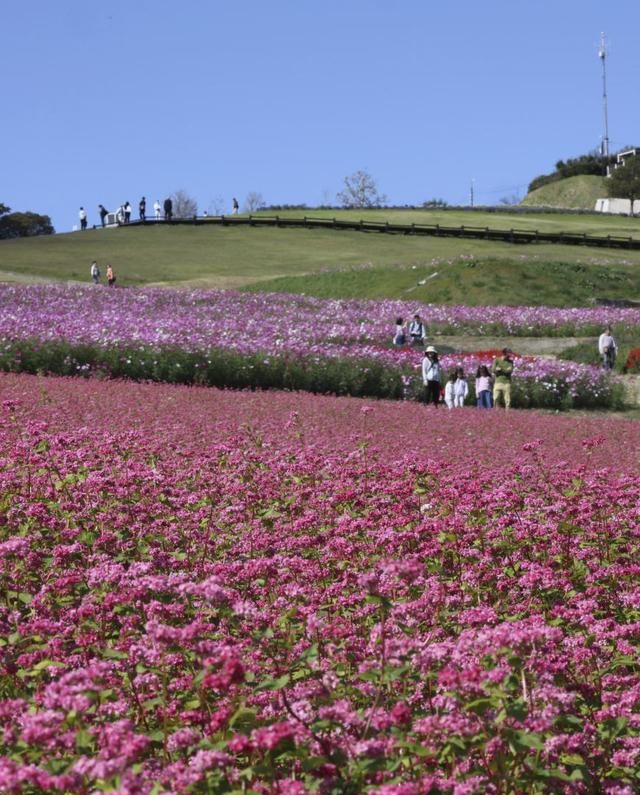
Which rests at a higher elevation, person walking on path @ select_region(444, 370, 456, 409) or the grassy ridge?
the grassy ridge

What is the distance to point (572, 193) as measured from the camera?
152 meters

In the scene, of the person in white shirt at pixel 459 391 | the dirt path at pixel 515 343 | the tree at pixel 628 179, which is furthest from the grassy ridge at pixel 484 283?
the tree at pixel 628 179

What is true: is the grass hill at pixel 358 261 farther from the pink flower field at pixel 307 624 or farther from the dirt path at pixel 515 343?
the pink flower field at pixel 307 624

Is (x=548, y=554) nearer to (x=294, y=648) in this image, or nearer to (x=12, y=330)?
(x=294, y=648)

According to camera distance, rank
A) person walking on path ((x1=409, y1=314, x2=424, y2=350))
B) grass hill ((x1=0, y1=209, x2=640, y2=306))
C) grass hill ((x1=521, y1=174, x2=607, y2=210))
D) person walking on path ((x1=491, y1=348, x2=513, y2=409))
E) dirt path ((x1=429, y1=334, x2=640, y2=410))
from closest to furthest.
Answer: person walking on path ((x1=491, y1=348, x2=513, y2=409)) < person walking on path ((x1=409, y1=314, x2=424, y2=350)) < dirt path ((x1=429, y1=334, x2=640, y2=410)) < grass hill ((x1=0, y1=209, x2=640, y2=306)) < grass hill ((x1=521, y1=174, x2=607, y2=210))

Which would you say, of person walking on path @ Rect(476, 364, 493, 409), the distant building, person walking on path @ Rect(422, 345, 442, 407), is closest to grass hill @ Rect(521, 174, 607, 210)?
the distant building

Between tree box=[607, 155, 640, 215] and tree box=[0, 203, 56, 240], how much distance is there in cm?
5811

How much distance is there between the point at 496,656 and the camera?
172 inches

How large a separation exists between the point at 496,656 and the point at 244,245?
78.5 m

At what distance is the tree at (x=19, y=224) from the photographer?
11812 centimetres

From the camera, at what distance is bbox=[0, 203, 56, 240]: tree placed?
11812cm

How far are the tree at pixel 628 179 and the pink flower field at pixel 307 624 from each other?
106288 mm

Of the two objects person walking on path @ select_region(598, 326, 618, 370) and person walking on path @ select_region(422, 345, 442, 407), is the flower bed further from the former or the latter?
person walking on path @ select_region(422, 345, 442, 407)

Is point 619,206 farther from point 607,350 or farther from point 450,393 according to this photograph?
point 450,393
